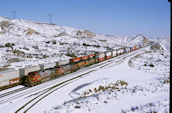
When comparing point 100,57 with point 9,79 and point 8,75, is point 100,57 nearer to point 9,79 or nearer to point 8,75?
point 9,79

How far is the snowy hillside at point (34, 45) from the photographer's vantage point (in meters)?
59.1

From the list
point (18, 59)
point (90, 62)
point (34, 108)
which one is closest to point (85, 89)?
point (34, 108)

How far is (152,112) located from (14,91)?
24058 millimetres

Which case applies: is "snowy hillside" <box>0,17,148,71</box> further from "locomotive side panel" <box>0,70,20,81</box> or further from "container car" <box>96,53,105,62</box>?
"container car" <box>96,53,105,62</box>

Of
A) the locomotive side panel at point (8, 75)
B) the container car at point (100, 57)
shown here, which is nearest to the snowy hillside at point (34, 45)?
the locomotive side panel at point (8, 75)

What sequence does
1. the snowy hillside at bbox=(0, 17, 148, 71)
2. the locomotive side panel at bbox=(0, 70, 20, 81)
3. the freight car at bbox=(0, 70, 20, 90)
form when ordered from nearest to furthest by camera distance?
the locomotive side panel at bbox=(0, 70, 20, 81)
the freight car at bbox=(0, 70, 20, 90)
the snowy hillside at bbox=(0, 17, 148, 71)

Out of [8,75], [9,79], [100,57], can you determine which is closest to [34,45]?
[100,57]

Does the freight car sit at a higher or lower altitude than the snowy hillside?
lower

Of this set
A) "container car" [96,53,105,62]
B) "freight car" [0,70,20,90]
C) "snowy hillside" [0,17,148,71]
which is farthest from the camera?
"snowy hillside" [0,17,148,71]

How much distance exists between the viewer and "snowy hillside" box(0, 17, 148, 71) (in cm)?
5906

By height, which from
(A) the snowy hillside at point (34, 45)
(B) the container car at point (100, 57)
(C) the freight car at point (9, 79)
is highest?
(A) the snowy hillside at point (34, 45)

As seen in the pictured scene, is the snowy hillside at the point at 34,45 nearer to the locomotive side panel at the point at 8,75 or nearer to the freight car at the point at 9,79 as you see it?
the freight car at the point at 9,79

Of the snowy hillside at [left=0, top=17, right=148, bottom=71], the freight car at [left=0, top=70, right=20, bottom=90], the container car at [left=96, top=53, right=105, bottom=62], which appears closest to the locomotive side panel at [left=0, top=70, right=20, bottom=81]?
the freight car at [left=0, top=70, right=20, bottom=90]

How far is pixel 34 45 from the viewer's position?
291ft
